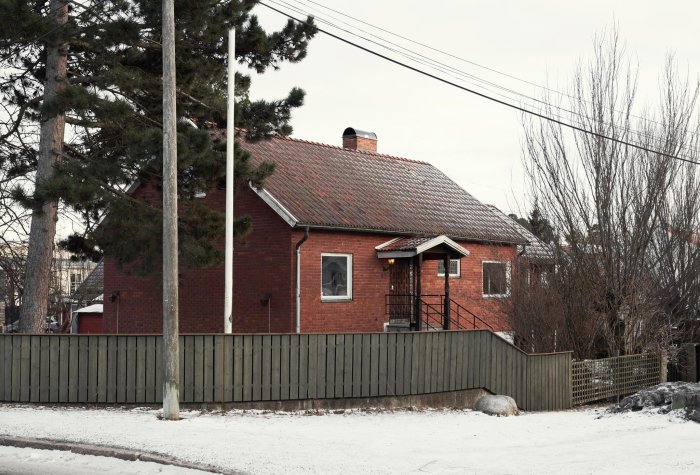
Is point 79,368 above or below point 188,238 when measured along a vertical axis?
below

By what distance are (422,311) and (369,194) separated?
162 inches

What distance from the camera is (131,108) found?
15.9 meters

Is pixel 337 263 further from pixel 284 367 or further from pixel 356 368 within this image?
pixel 284 367

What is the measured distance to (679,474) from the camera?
995cm

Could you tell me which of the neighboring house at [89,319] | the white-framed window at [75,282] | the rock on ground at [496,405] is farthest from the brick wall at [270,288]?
the white-framed window at [75,282]

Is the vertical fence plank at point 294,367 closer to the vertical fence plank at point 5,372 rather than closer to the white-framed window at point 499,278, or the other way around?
the vertical fence plank at point 5,372

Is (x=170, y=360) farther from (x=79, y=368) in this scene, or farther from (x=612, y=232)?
(x=612, y=232)

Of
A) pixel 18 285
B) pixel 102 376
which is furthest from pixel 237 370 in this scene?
pixel 18 285

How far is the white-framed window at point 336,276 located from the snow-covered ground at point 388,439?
7.79m

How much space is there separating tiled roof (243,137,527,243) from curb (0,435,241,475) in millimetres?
11008

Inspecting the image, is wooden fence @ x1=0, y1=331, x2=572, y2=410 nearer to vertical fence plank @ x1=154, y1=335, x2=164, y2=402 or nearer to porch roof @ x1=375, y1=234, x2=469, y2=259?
vertical fence plank @ x1=154, y1=335, x2=164, y2=402

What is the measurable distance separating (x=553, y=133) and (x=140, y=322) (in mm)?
13194

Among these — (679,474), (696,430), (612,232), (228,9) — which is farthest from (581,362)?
(228,9)

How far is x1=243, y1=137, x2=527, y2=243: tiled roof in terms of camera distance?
22.9 m
